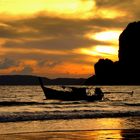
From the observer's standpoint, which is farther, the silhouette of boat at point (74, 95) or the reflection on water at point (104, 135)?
the silhouette of boat at point (74, 95)

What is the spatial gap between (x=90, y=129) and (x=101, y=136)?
368cm

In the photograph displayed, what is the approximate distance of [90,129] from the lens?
26.6 metres

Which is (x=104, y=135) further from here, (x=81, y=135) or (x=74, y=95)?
(x=74, y=95)

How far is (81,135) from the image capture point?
76.6 ft

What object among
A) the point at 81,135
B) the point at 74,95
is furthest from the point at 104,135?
the point at 74,95

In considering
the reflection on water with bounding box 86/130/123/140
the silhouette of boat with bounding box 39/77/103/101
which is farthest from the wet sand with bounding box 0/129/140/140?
the silhouette of boat with bounding box 39/77/103/101

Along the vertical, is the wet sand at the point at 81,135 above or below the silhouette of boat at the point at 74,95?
below

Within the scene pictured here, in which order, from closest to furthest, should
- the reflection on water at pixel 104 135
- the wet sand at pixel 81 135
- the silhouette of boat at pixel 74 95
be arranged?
the wet sand at pixel 81 135 → the reflection on water at pixel 104 135 → the silhouette of boat at pixel 74 95

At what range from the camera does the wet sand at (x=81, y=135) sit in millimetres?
22078

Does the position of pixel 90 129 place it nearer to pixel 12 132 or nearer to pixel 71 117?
pixel 12 132

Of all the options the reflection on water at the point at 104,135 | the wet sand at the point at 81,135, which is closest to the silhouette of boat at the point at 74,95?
the reflection on water at the point at 104,135

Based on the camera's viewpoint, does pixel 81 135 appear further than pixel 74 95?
No

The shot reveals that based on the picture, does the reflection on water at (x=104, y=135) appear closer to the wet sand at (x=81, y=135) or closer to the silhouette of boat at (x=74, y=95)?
the wet sand at (x=81, y=135)

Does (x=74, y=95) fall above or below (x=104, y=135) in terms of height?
above
